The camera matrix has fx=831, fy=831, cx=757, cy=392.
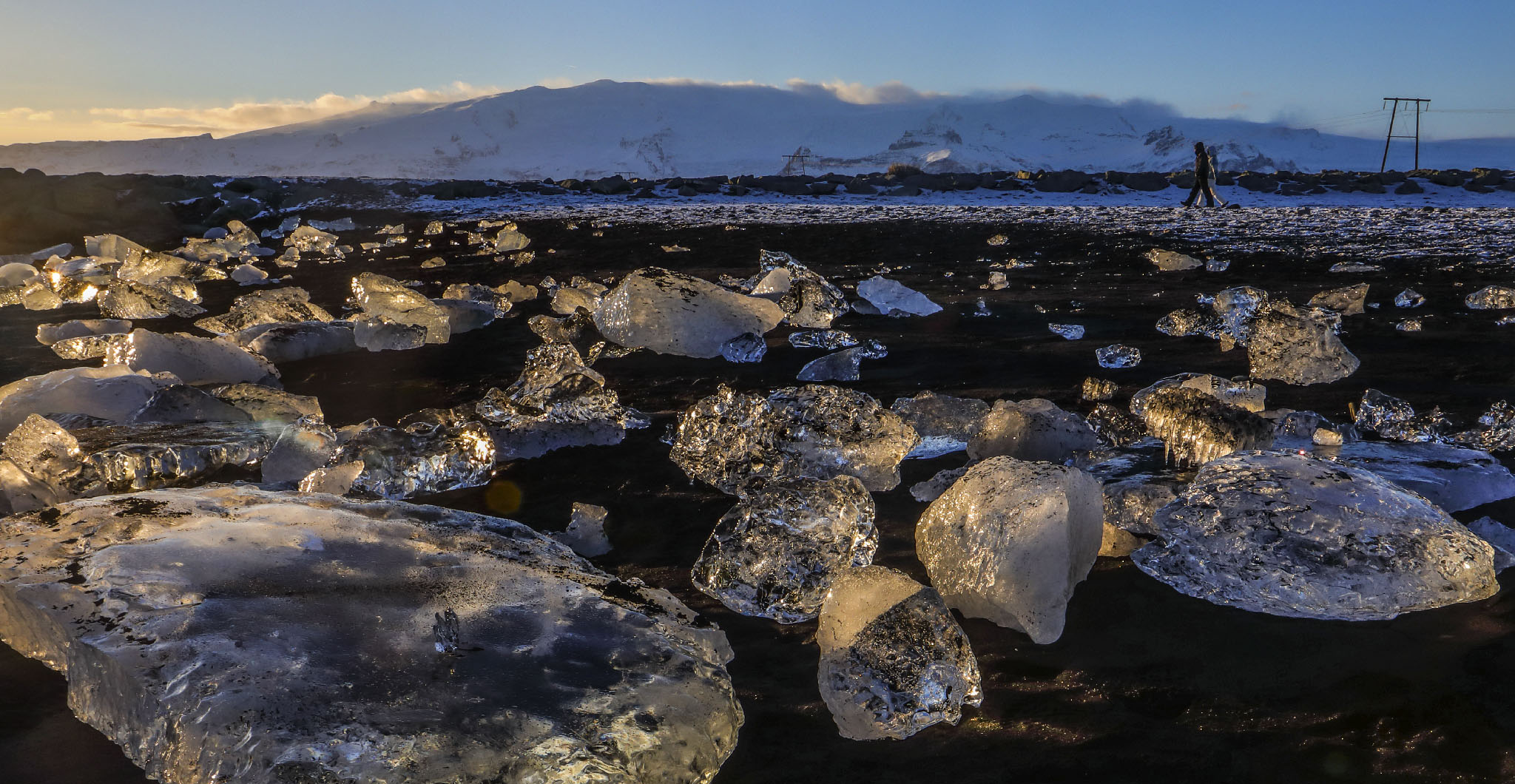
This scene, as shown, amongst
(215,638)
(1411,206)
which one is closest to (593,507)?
(215,638)

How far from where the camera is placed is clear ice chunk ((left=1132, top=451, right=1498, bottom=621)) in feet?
4.60

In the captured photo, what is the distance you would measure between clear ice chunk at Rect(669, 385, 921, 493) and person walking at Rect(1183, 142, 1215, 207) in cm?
1522

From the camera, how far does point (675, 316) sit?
350 centimetres

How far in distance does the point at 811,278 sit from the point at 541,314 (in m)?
1.51

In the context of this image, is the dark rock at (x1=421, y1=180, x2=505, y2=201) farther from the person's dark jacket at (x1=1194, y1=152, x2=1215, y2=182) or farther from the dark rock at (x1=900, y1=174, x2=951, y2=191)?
the person's dark jacket at (x1=1194, y1=152, x2=1215, y2=182)

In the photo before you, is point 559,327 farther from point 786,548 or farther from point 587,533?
point 786,548

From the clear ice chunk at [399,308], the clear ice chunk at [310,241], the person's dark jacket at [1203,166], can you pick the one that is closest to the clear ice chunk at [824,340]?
the clear ice chunk at [399,308]

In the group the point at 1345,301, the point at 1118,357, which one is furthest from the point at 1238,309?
the point at 1118,357

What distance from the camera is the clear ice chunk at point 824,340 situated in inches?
143

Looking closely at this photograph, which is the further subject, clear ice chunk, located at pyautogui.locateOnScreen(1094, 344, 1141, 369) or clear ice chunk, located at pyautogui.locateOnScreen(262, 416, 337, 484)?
clear ice chunk, located at pyautogui.locateOnScreen(1094, 344, 1141, 369)

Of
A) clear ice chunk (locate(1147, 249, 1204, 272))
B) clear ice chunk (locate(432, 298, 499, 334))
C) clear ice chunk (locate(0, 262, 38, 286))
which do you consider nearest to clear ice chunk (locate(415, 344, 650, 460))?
clear ice chunk (locate(432, 298, 499, 334))

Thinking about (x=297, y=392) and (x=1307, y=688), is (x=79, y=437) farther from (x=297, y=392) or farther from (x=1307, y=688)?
(x=1307, y=688)

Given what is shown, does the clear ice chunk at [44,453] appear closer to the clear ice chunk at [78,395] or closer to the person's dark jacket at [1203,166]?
the clear ice chunk at [78,395]

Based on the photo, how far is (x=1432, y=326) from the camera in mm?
3803
